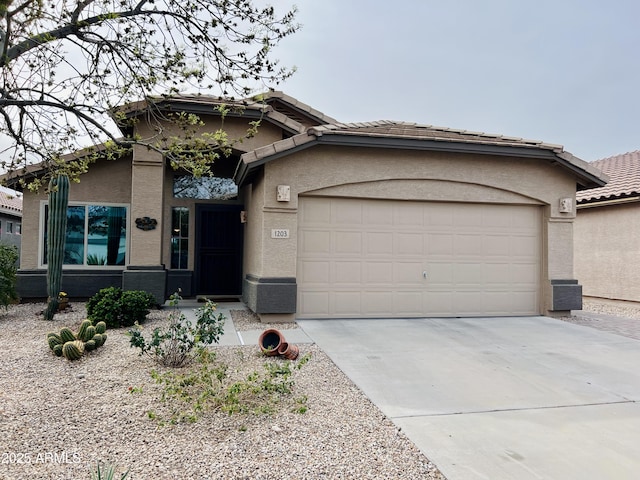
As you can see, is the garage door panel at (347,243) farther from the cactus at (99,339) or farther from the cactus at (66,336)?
the cactus at (66,336)

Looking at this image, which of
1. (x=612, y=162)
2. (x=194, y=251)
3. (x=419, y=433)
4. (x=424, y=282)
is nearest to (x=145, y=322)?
(x=194, y=251)

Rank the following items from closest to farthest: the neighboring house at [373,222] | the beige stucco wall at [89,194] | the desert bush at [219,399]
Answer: the desert bush at [219,399], the neighboring house at [373,222], the beige stucco wall at [89,194]

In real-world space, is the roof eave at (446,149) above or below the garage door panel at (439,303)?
above

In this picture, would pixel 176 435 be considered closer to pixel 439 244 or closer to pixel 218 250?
pixel 439 244

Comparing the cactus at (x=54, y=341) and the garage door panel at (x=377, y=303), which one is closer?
the cactus at (x=54, y=341)

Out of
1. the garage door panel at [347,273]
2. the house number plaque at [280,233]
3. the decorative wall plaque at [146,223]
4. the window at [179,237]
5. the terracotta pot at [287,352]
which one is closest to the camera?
the terracotta pot at [287,352]

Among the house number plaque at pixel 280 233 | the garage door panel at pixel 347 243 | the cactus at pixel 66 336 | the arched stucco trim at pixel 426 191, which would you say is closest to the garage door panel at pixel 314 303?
the garage door panel at pixel 347 243

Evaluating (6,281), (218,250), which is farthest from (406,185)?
(6,281)

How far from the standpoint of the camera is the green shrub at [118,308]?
7.68 metres

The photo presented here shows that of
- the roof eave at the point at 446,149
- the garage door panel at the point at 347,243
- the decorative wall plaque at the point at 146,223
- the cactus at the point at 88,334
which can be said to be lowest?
the cactus at the point at 88,334

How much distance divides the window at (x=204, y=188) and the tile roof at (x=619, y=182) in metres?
10.3

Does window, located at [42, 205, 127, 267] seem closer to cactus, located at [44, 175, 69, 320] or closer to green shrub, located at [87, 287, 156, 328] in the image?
cactus, located at [44, 175, 69, 320]

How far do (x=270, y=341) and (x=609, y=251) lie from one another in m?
11.2

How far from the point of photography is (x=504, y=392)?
15.3 feet
